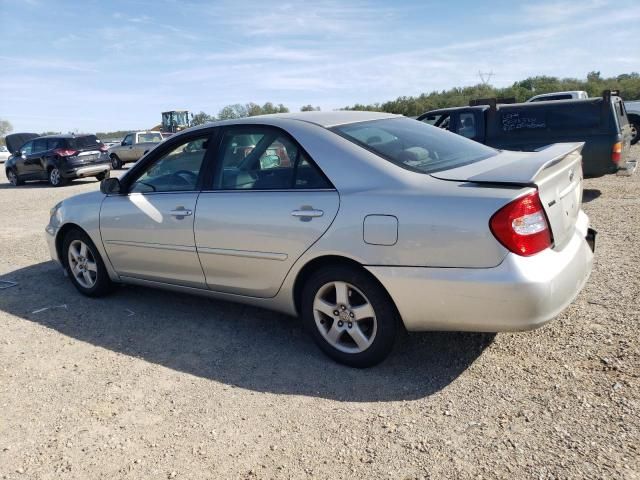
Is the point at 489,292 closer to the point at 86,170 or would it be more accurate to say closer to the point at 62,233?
the point at 62,233

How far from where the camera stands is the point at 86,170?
54.0ft

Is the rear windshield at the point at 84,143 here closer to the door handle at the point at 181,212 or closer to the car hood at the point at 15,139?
the door handle at the point at 181,212

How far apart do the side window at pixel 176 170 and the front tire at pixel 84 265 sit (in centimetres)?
82

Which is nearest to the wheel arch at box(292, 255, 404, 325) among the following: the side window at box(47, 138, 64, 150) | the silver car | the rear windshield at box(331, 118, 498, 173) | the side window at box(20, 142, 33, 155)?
the silver car

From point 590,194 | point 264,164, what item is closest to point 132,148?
point 590,194

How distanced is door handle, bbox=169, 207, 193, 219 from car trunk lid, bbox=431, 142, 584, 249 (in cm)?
182

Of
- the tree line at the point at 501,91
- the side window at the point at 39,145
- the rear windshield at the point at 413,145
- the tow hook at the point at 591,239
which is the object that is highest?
the tree line at the point at 501,91

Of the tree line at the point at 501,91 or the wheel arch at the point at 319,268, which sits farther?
the tree line at the point at 501,91

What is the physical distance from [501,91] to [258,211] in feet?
167

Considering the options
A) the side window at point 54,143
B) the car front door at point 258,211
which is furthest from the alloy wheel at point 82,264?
the side window at point 54,143

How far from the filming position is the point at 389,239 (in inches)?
116

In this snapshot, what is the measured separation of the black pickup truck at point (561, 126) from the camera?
28.2ft

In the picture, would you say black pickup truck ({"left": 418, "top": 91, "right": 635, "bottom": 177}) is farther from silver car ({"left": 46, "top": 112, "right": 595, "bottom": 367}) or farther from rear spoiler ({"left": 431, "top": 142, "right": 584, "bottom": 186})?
silver car ({"left": 46, "top": 112, "right": 595, "bottom": 367})

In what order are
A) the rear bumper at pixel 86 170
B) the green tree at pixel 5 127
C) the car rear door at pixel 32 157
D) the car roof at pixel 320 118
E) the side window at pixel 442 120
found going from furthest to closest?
→ the green tree at pixel 5 127
the car rear door at pixel 32 157
the rear bumper at pixel 86 170
the side window at pixel 442 120
the car roof at pixel 320 118
